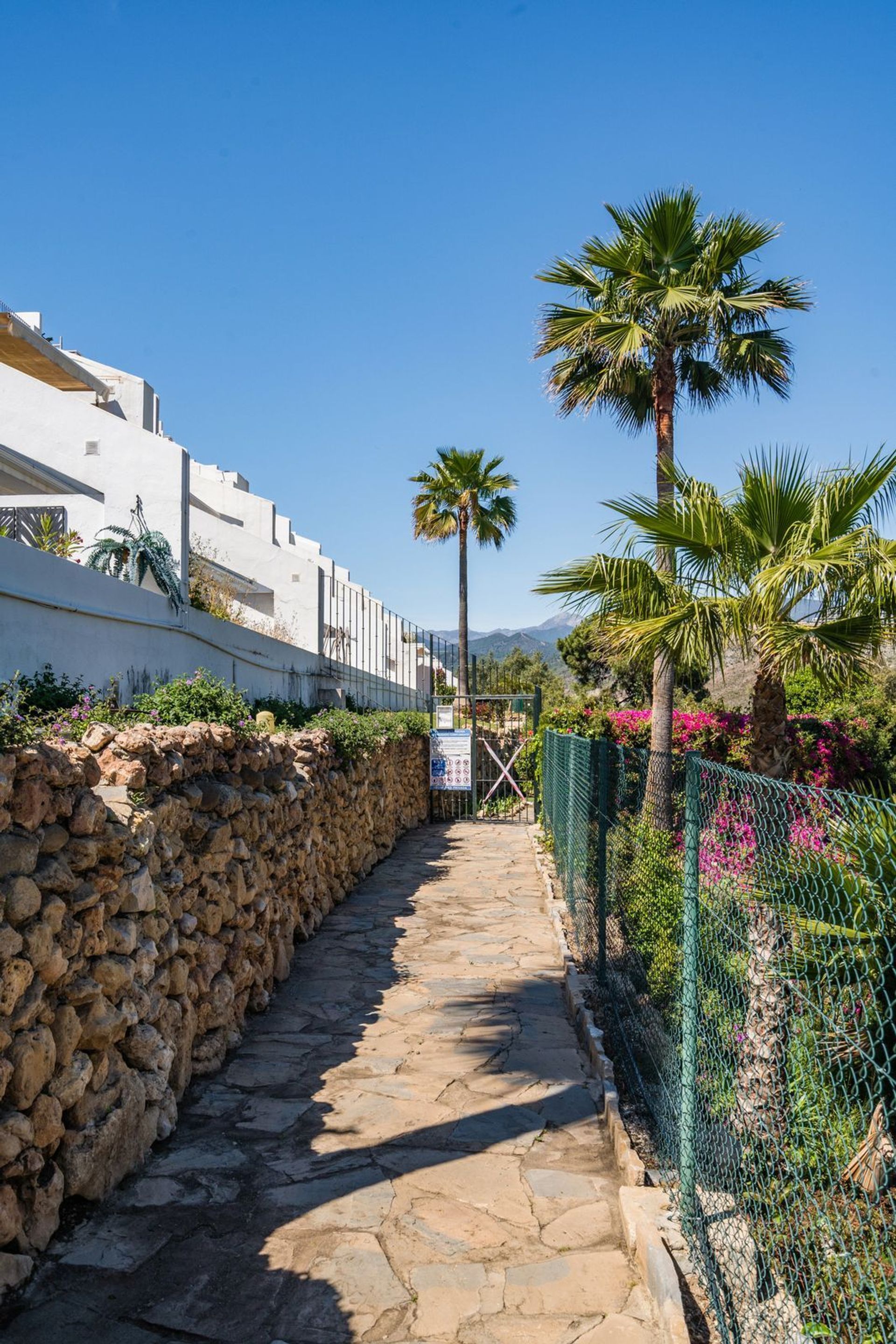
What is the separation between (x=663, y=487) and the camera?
532 inches

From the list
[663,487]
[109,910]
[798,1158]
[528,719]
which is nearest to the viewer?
[798,1158]

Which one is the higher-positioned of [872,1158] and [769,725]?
[769,725]

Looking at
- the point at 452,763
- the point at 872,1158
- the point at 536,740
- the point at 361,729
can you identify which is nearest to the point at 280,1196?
the point at 872,1158

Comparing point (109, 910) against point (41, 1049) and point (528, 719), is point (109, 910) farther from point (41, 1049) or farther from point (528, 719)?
point (528, 719)

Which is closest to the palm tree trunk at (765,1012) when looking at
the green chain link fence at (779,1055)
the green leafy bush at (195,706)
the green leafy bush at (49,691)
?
the green chain link fence at (779,1055)

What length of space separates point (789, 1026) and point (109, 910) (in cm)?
283

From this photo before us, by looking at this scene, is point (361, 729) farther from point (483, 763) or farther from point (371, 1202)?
point (483, 763)

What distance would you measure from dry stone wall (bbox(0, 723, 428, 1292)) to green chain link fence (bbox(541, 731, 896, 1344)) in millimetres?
2348

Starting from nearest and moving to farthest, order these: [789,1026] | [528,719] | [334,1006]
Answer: [789,1026]
[334,1006]
[528,719]

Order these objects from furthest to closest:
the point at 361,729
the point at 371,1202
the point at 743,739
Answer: the point at 743,739 → the point at 361,729 → the point at 371,1202

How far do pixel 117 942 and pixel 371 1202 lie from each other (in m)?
1.55

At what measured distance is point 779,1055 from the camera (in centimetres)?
310

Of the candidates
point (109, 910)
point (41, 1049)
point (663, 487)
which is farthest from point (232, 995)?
point (663, 487)

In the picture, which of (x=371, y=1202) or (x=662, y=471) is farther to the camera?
(x=662, y=471)
